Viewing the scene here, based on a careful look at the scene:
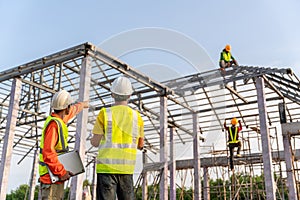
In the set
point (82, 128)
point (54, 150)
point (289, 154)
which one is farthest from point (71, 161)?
point (289, 154)

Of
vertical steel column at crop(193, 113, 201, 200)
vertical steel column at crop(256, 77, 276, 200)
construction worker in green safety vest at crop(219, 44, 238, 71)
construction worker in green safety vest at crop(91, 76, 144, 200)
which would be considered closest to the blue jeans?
construction worker in green safety vest at crop(91, 76, 144, 200)

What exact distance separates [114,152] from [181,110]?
1666 cm

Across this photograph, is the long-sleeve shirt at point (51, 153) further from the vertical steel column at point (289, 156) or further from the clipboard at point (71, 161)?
the vertical steel column at point (289, 156)

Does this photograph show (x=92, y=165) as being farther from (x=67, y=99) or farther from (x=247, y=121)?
(x=67, y=99)

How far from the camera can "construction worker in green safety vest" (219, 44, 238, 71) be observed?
1597cm

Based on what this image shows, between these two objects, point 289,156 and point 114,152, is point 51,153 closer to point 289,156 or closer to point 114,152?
point 114,152

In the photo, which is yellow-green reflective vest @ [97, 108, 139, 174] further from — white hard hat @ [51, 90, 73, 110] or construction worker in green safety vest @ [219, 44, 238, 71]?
construction worker in green safety vest @ [219, 44, 238, 71]

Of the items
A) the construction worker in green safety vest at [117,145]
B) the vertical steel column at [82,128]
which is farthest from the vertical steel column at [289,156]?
the construction worker in green safety vest at [117,145]

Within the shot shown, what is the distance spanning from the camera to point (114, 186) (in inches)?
141

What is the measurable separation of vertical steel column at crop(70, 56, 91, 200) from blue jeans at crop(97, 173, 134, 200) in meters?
6.43

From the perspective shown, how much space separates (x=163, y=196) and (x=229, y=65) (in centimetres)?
674

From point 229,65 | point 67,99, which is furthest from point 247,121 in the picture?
point 67,99

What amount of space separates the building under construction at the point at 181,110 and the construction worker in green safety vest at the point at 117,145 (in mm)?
6515

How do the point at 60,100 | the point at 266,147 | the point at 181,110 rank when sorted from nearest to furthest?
the point at 60,100 → the point at 266,147 → the point at 181,110
